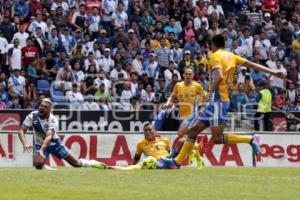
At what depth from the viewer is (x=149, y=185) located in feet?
47.1

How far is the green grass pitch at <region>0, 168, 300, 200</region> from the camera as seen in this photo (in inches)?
516

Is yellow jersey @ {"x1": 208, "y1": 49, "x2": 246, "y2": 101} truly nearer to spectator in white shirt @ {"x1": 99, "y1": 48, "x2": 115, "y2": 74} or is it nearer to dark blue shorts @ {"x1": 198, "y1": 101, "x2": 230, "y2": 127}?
dark blue shorts @ {"x1": 198, "y1": 101, "x2": 230, "y2": 127}

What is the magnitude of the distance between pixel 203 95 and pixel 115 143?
14.7ft

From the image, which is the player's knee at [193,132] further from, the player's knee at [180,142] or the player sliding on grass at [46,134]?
the player sliding on grass at [46,134]

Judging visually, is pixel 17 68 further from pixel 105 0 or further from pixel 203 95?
pixel 203 95

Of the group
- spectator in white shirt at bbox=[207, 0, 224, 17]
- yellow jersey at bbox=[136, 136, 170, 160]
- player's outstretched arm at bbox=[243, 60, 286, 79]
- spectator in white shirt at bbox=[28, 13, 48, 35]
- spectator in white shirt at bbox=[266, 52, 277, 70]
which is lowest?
yellow jersey at bbox=[136, 136, 170, 160]

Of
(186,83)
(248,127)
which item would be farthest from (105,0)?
(186,83)

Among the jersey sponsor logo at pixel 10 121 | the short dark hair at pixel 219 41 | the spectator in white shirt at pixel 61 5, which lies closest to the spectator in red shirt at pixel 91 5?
the spectator in white shirt at pixel 61 5

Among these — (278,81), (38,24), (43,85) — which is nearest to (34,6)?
(38,24)

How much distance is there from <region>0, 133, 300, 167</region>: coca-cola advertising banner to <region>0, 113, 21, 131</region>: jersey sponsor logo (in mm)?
2471

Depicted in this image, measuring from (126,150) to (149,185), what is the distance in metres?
10.1

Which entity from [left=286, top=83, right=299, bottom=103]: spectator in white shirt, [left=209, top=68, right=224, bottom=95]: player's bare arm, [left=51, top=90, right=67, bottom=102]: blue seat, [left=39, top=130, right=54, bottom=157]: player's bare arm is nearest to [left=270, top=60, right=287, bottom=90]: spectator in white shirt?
[left=286, top=83, right=299, bottom=103]: spectator in white shirt

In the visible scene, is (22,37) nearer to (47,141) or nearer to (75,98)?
(75,98)

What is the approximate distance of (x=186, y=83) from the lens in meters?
20.8
